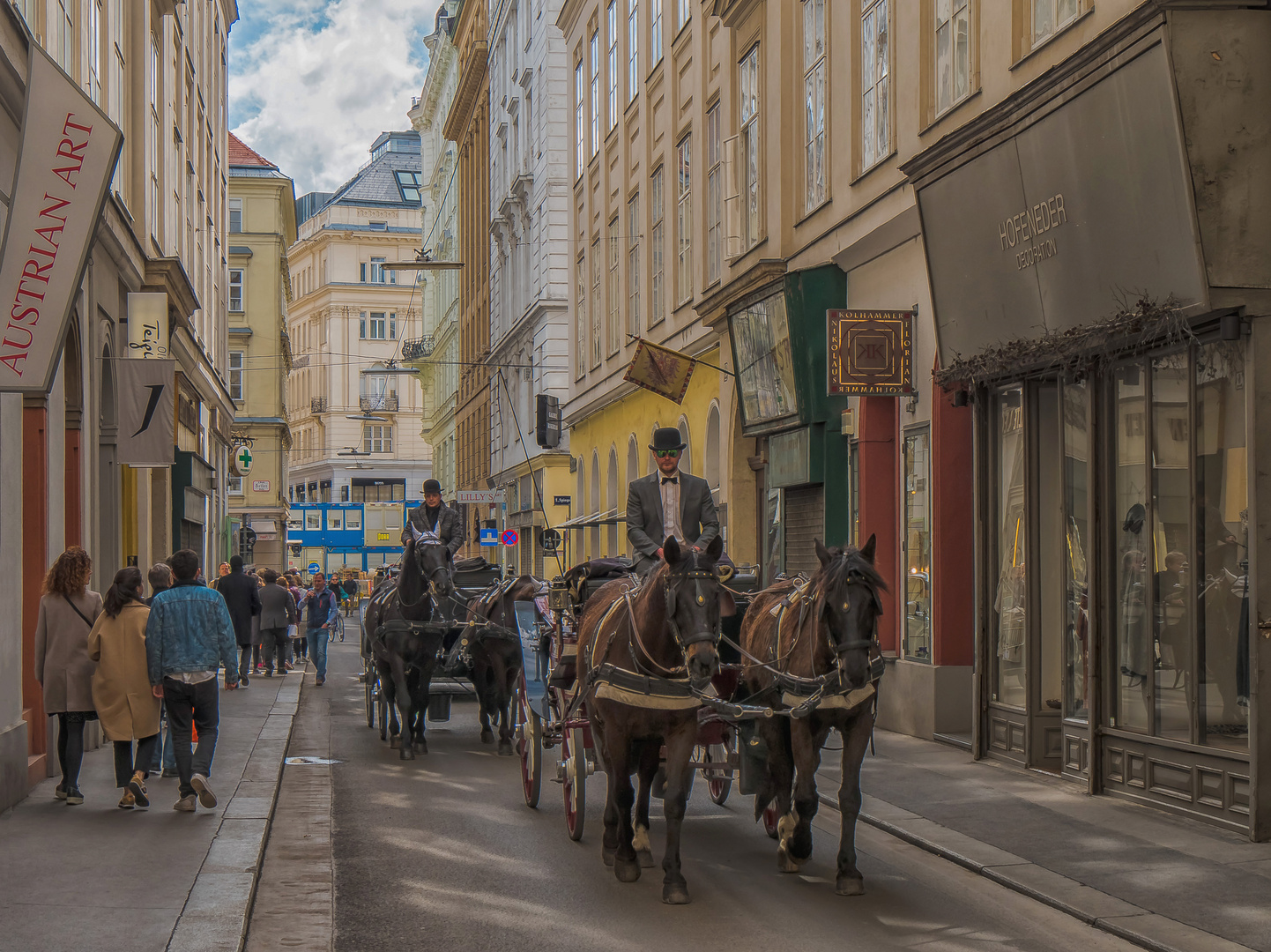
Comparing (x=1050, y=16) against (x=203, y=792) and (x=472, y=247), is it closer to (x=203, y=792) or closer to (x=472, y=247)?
(x=203, y=792)

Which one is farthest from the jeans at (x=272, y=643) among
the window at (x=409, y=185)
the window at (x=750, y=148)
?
the window at (x=409, y=185)

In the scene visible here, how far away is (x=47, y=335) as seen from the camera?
8398 millimetres

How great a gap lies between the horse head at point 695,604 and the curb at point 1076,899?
214 centimetres

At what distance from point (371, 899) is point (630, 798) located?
1.51 meters

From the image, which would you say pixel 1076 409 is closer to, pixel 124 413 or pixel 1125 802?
pixel 1125 802

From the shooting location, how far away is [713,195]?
24.0 meters

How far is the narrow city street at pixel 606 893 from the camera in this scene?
23.6 ft

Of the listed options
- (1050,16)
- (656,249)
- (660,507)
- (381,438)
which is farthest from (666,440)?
(381,438)

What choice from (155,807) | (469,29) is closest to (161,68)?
(155,807)

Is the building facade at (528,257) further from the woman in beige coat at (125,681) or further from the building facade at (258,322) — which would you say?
the woman in beige coat at (125,681)

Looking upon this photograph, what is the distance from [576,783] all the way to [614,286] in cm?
2330

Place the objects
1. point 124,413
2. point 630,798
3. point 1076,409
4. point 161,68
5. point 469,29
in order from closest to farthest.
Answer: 1. point 630,798
2. point 1076,409
3. point 124,413
4. point 161,68
5. point 469,29

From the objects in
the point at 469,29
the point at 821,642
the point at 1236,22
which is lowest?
the point at 821,642

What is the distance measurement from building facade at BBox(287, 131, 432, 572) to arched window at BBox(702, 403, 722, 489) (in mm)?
75193
